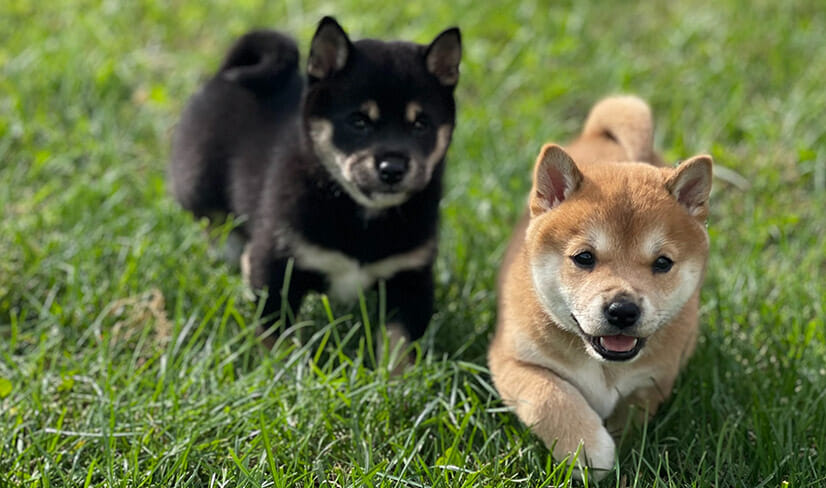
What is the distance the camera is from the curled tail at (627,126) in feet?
14.5

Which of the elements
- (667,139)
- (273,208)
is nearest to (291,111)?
(273,208)

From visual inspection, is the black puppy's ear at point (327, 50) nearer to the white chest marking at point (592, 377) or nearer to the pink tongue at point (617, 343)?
the white chest marking at point (592, 377)

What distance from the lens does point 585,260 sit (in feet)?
11.5

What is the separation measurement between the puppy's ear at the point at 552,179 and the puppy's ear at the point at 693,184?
308 mm

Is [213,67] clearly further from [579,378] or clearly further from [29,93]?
[579,378]

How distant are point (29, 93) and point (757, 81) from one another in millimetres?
4196

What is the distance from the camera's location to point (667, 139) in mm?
6172

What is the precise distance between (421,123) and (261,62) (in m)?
1.18

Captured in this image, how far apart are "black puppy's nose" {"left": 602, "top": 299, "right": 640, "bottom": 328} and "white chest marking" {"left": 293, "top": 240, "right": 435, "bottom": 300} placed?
1.27 metres

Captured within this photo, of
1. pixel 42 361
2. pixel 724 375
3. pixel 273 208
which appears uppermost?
pixel 273 208

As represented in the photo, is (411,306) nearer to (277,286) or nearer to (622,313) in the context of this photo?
(277,286)

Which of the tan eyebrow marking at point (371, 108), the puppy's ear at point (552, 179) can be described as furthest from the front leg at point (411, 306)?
the puppy's ear at point (552, 179)

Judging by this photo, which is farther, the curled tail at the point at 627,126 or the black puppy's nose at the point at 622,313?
the curled tail at the point at 627,126

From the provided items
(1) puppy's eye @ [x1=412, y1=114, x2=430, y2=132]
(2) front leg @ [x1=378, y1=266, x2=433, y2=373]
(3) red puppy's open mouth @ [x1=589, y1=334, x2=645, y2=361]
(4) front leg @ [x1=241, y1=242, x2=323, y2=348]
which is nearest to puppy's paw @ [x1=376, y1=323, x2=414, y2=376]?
(2) front leg @ [x1=378, y1=266, x2=433, y2=373]
